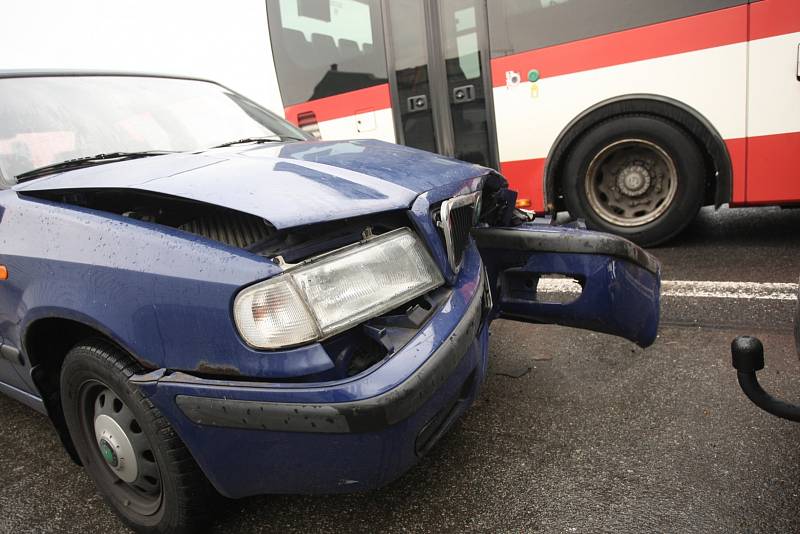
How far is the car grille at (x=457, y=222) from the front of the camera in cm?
173

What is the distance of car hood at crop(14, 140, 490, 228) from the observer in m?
1.48

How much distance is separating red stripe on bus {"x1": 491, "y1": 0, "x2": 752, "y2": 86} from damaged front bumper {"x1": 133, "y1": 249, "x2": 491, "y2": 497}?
3.17 meters

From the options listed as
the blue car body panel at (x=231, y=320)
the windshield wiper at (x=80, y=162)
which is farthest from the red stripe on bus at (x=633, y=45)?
the windshield wiper at (x=80, y=162)

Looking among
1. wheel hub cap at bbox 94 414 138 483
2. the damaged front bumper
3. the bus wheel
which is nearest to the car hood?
the damaged front bumper

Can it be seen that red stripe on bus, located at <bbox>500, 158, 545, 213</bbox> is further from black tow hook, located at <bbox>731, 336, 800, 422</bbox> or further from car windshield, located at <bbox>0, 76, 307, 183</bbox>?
black tow hook, located at <bbox>731, 336, 800, 422</bbox>

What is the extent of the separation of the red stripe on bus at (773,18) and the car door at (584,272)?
7.46 ft

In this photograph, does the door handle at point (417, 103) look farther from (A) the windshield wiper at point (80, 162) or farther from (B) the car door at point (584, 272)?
(A) the windshield wiper at point (80, 162)

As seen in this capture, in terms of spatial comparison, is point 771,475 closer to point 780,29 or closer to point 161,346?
point 161,346

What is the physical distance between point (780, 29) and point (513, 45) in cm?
170

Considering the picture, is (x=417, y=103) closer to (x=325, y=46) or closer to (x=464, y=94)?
(x=464, y=94)

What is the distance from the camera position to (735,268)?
3656 mm

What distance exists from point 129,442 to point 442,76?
3754mm

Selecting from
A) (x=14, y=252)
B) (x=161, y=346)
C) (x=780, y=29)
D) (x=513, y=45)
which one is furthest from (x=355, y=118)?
(x=161, y=346)

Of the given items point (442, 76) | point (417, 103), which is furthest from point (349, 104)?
point (442, 76)
